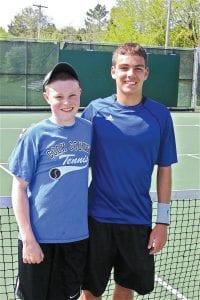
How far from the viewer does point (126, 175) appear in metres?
3.16

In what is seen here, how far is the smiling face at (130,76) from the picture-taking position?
314 centimetres

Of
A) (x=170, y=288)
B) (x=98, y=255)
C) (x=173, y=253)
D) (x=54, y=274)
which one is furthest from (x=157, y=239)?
(x=173, y=253)

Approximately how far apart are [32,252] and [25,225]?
147mm

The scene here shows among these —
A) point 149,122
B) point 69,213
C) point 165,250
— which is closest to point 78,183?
point 69,213

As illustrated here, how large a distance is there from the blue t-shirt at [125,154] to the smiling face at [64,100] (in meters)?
0.32

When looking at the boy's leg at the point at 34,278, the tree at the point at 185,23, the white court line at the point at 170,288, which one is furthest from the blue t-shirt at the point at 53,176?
the tree at the point at 185,23

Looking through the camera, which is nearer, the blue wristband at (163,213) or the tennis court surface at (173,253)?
the blue wristband at (163,213)

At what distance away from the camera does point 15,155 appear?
2.82m

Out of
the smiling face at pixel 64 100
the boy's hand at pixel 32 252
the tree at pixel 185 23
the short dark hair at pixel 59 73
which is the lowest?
the boy's hand at pixel 32 252

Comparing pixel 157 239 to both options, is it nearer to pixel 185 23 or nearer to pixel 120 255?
pixel 120 255

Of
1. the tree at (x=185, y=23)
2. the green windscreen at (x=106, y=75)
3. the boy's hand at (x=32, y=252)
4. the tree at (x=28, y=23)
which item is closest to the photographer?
the boy's hand at (x=32, y=252)

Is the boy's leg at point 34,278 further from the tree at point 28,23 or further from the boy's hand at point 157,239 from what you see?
the tree at point 28,23

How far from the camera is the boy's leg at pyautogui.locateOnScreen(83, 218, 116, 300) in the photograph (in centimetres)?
317

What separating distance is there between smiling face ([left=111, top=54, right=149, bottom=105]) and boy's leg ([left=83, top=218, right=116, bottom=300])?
Result: 79 cm
